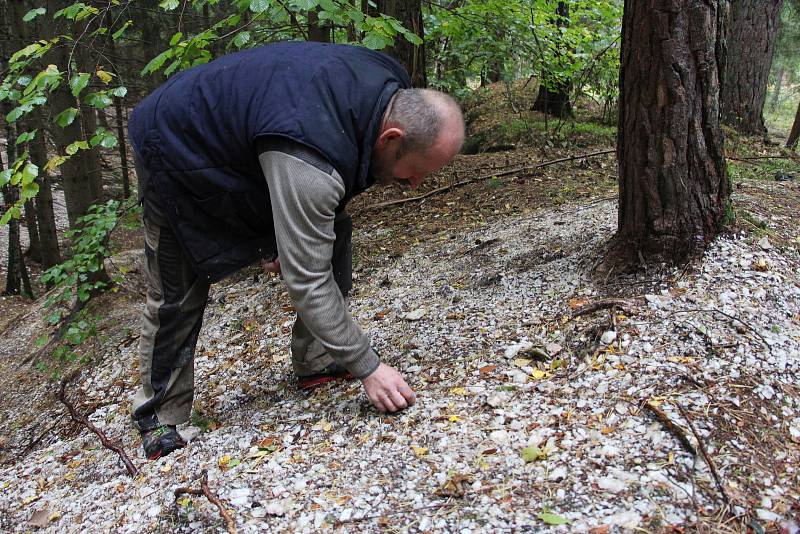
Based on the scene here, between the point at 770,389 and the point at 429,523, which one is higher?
the point at 770,389

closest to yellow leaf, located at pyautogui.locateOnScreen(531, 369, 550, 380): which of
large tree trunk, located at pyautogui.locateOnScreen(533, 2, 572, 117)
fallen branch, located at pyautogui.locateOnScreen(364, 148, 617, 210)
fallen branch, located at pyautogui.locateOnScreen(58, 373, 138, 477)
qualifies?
fallen branch, located at pyautogui.locateOnScreen(58, 373, 138, 477)

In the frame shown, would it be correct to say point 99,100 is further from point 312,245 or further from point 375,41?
point 312,245

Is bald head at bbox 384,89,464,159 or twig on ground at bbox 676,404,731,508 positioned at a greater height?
bald head at bbox 384,89,464,159

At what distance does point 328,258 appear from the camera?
1.99 m

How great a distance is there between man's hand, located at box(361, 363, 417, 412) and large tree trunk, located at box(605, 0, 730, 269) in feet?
4.45

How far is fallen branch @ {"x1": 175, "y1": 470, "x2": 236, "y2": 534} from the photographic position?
191cm

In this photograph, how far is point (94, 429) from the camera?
10.1 feet

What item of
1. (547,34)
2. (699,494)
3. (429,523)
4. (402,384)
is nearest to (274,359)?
(402,384)

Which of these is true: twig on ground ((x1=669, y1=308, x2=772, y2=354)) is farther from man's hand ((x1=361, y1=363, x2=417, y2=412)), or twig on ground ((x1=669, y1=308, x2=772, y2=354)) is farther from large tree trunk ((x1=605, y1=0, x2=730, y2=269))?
man's hand ((x1=361, y1=363, x2=417, y2=412))

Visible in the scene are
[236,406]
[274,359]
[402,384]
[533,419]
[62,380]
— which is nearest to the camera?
[533,419]

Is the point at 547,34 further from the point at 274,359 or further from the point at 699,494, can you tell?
the point at 699,494

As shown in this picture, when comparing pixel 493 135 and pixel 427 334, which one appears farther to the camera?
pixel 493 135

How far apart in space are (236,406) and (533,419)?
1551mm

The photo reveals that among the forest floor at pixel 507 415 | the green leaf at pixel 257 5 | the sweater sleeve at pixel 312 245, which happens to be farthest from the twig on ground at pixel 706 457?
the green leaf at pixel 257 5
